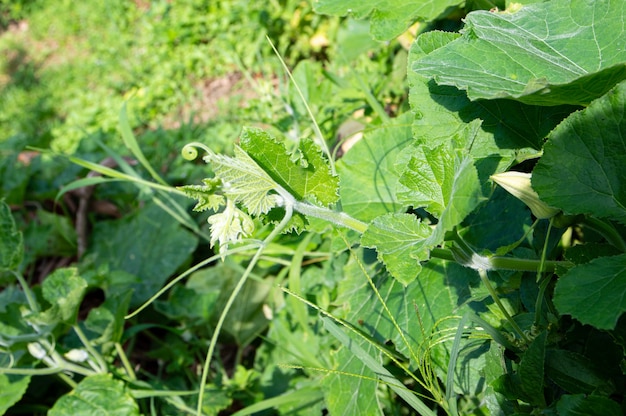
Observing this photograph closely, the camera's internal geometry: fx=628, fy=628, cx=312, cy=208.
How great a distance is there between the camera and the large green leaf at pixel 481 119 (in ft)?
3.49

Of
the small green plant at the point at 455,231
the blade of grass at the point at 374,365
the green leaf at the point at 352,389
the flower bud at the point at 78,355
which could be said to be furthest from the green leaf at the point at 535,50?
the flower bud at the point at 78,355

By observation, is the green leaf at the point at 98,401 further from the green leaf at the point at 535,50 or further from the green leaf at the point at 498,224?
the green leaf at the point at 535,50

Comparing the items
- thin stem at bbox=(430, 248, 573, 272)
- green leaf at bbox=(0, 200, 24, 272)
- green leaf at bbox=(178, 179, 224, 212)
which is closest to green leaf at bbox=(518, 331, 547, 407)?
thin stem at bbox=(430, 248, 573, 272)

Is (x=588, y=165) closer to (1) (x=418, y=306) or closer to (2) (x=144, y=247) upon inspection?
(1) (x=418, y=306)

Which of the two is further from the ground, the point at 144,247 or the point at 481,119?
the point at 481,119

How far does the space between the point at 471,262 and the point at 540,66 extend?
1.09 ft

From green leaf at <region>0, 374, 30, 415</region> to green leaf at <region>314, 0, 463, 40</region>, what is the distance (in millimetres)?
1272

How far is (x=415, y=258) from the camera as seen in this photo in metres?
0.90

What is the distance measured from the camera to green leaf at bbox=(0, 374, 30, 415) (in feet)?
5.43

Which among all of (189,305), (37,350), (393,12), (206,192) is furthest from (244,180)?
(189,305)

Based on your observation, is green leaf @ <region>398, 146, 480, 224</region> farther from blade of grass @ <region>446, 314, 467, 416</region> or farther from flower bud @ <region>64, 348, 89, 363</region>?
flower bud @ <region>64, 348, 89, 363</region>

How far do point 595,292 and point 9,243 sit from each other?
156 cm

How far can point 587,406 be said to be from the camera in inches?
33.1

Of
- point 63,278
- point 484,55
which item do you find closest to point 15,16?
point 63,278
